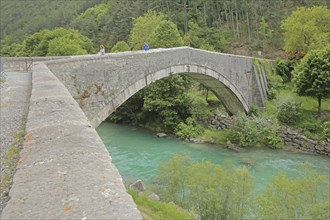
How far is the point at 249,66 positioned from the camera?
25500 millimetres

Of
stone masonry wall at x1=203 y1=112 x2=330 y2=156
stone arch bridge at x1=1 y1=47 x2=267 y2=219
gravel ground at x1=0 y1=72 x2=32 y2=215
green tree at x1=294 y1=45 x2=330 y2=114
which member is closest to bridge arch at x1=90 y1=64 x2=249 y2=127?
stone arch bridge at x1=1 y1=47 x2=267 y2=219

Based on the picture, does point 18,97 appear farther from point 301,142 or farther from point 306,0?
point 306,0

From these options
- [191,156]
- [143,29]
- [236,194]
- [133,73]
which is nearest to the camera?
[236,194]

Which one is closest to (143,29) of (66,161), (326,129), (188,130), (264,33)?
(264,33)

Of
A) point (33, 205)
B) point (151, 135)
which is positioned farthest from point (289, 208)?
point (151, 135)

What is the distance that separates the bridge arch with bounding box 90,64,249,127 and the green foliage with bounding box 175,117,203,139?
314cm

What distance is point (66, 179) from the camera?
2.47 meters

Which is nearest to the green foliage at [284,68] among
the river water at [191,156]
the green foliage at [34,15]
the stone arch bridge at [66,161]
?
the river water at [191,156]

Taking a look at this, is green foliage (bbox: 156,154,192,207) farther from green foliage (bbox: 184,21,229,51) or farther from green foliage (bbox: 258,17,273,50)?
green foliage (bbox: 258,17,273,50)

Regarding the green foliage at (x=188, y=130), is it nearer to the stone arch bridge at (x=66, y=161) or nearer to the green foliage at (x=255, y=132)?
the green foliage at (x=255, y=132)

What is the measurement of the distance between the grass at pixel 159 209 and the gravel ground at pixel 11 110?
4.66 metres

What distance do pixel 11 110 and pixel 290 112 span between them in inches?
753

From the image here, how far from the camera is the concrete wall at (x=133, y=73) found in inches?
414

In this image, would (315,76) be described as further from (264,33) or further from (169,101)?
(264,33)
